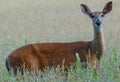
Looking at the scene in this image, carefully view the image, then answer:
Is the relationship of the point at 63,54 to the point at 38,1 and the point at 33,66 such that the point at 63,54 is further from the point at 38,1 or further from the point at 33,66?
the point at 38,1

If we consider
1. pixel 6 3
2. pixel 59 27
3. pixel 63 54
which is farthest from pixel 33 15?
pixel 63 54

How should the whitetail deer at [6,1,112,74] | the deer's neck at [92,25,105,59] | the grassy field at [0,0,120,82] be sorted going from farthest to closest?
the deer's neck at [92,25,105,59] < the whitetail deer at [6,1,112,74] < the grassy field at [0,0,120,82]

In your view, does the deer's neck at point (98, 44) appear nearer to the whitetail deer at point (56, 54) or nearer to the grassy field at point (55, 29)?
the whitetail deer at point (56, 54)

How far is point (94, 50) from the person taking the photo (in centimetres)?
948

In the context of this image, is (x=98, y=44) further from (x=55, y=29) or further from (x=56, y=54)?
(x=55, y=29)

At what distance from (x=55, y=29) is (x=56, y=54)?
7.87 m

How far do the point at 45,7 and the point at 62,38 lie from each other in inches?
417

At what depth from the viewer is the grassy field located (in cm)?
825

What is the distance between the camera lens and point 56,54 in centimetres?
948

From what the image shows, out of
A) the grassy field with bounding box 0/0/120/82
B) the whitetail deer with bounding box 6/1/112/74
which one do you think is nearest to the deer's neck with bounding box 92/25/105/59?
the whitetail deer with bounding box 6/1/112/74

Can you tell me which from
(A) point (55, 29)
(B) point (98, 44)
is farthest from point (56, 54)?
(A) point (55, 29)

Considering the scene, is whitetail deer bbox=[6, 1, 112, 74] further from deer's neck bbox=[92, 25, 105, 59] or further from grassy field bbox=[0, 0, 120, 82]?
grassy field bbox=[0, 0, 120, 82]

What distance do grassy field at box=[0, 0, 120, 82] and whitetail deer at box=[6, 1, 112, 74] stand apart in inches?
8.4

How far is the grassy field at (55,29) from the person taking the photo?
825 cm
